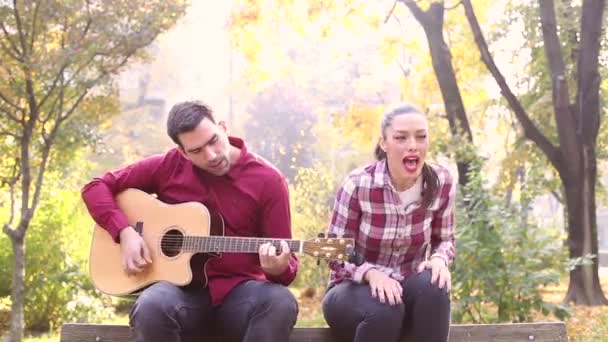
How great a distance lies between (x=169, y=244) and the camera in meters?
2.93

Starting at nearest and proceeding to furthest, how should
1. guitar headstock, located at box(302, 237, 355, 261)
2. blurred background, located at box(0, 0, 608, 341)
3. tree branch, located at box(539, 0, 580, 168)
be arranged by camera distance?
guitar headstock, located at box(302, 237, 355, 261)
blurred background, located at box(0, 0, 608, 341)
tree branch, located at box(539, 0, 580, 168)

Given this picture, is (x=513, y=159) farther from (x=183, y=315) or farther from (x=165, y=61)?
(x=165, y=61)

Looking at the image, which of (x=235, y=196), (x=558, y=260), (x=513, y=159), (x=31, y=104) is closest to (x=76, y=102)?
(x=31, y=104)

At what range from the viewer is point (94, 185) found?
10.1ft

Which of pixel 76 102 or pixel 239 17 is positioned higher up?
pixel 239 17

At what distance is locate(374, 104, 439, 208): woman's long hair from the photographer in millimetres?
2768

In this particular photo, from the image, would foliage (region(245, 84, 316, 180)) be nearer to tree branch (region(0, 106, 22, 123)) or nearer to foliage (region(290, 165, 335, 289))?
foliage (region(290, 165, 335, 289))

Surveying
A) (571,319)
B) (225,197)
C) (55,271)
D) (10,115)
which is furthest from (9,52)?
(571,319)

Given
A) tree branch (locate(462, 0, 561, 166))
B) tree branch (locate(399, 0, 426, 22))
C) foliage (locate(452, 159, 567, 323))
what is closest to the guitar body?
foliage (locate(452, 159, 567, 323))

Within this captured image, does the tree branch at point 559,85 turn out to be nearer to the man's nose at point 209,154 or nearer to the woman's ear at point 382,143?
the woman's ear at point 382,143

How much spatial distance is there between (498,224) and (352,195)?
9.93 feet

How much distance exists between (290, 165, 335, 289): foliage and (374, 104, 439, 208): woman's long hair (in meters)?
6.97

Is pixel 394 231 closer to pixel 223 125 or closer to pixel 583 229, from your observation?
pixel 223 125

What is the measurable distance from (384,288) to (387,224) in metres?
0.31
